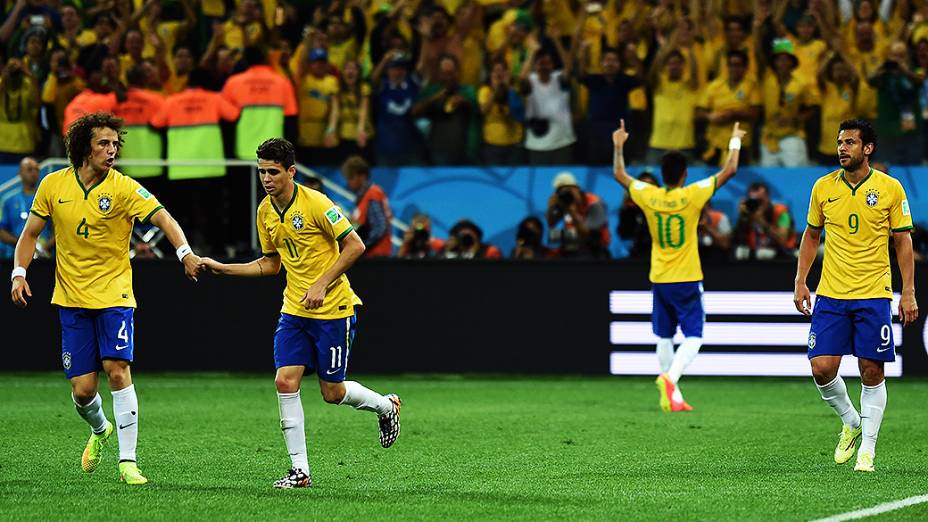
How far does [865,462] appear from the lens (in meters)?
9.60

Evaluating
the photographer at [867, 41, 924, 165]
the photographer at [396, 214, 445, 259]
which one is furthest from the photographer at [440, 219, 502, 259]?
the photographer at [867, 41, 924, 165]

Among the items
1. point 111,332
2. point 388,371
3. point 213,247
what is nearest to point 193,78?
point 213,247

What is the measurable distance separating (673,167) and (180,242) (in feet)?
20.0

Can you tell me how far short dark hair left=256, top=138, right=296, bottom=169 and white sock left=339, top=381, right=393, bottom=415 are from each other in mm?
1482

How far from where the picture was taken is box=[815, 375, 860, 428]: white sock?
9922 millimetres

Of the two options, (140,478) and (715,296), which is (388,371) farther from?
(140,478)

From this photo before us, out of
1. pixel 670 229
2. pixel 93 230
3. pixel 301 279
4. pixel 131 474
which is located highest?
pixel 93 230

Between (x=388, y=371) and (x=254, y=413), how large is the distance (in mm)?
3757

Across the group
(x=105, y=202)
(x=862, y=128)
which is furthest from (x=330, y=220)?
(x=862, y=128)

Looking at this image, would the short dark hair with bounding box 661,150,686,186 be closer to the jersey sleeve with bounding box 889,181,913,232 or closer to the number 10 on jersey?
the number 10 on jersey

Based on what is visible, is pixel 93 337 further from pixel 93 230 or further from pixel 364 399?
pixel 364 399

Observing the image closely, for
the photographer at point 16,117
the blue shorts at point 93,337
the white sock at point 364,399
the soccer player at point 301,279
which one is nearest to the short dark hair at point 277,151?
the soccer player at point 301,279

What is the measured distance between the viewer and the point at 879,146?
18.3 meters

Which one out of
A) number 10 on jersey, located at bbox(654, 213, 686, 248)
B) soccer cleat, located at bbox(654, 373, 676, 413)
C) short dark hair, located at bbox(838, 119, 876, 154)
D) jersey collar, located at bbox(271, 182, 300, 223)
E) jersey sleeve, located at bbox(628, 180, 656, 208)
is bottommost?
soccer cleat, located at bbox(654, 373, 676, 413)
